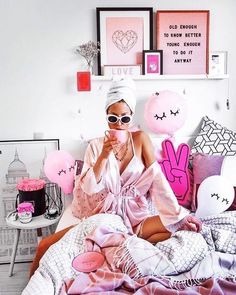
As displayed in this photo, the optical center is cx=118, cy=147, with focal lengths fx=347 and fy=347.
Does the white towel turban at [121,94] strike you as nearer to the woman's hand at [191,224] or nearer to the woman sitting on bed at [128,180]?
the woman sitting on bed at [128,180]

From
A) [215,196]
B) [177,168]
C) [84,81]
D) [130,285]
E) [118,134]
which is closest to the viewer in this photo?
[130,285]

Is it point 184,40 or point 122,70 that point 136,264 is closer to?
point 122,70

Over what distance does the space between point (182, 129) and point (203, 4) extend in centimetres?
89

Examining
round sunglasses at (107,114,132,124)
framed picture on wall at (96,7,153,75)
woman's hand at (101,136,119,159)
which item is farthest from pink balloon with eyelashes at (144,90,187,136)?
woman's hand at (101,136,119,159)

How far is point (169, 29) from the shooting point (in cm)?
242

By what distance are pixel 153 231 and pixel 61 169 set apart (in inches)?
31.4

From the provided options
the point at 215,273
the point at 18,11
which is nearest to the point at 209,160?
the point at 215,273

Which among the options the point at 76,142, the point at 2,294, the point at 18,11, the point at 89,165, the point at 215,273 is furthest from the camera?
the point at 76,142

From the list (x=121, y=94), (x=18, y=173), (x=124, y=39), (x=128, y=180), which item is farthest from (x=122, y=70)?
(x=18, y=173)

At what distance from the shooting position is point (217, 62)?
250 cm

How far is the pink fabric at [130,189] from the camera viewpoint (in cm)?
184

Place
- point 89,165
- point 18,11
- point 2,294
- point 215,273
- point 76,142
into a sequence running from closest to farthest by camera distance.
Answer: point 215,273 → point 89,165 → point 2,294 → point 18,11 → point 76,142

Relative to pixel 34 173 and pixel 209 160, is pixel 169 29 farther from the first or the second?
pixel 34 173

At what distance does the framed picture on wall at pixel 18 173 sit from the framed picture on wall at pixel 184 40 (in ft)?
3.31
